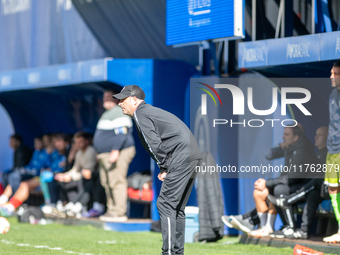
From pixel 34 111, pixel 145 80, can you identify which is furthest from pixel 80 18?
pixel 145 80

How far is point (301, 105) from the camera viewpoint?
8.21 m

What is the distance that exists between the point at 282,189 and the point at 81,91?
223 inches

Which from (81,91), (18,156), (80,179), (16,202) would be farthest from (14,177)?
(81,91)

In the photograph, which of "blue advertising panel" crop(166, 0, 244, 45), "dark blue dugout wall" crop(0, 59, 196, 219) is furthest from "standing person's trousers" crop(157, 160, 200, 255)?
"dark blue dugout wall" crop(0, 59, 196, 219)

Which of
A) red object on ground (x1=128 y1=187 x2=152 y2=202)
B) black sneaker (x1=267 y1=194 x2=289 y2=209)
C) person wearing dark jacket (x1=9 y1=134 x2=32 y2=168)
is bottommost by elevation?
red object on ground (x1=128 y1=187 x2=152 y2=202)

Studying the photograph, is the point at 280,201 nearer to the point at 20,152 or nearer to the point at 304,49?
the point at 304,49

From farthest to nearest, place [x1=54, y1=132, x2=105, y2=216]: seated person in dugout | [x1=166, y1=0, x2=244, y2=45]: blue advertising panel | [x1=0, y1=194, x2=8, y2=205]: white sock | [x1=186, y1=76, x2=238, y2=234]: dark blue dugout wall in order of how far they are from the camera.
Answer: [x1=0, y1=194, x2=8, y2=205]: white sock → [x1=54, y1=132, x2=105, y2=216]: seated person in dugout → [x1=186, y1=76, x2=238, y2=234]: dark blue dugout wall → [x1=166, y1=0, x2=244, y2=45]: blue advertising panel

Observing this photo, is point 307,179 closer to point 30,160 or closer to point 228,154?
point 228,154

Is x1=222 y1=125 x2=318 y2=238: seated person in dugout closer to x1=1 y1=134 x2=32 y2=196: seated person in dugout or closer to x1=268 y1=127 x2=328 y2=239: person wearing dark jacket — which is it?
x1=268 y1=127 x2=328 y2=239: person wearing dark jacket

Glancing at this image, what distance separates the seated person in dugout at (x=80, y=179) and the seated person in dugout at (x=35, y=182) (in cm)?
49

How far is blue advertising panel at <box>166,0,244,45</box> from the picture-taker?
8.31m

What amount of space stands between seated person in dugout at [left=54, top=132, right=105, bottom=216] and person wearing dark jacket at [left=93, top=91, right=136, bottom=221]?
71 centimetres

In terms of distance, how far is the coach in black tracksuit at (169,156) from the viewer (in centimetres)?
554

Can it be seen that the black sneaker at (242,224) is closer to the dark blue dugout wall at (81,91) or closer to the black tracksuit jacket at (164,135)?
the dark blue dugout wall at (81,91)
